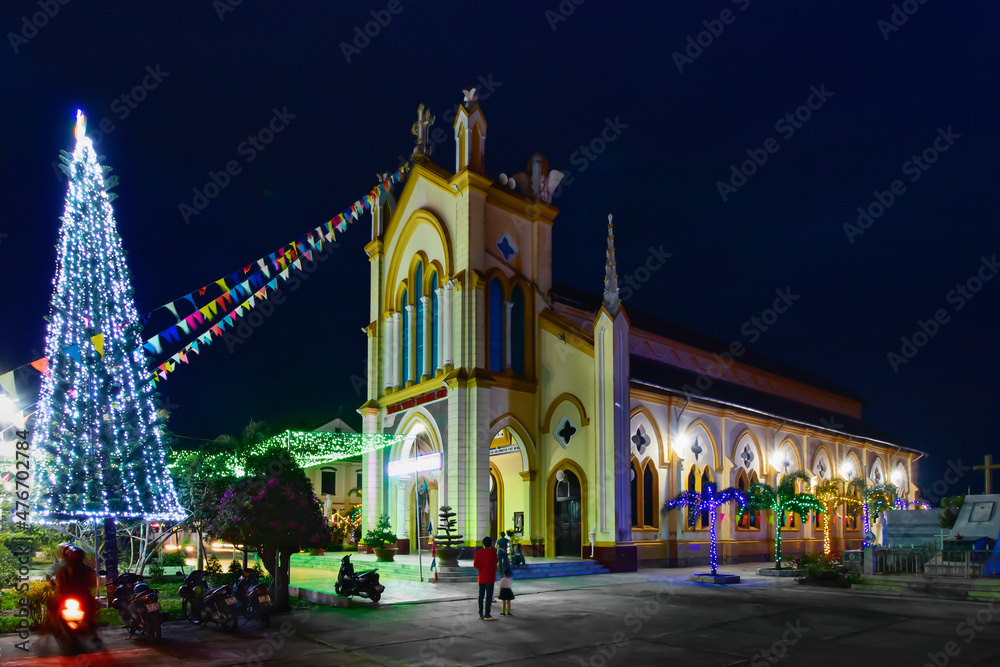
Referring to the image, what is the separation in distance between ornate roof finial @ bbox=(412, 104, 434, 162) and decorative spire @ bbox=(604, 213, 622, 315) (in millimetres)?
8369

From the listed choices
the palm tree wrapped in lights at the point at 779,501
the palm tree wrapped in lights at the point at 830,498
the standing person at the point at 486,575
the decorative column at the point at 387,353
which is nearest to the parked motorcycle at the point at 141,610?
the standing person at the point at 486,575

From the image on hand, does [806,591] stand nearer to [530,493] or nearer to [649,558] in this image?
[649,558]

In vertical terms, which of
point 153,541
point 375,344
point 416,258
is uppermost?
point 416,258

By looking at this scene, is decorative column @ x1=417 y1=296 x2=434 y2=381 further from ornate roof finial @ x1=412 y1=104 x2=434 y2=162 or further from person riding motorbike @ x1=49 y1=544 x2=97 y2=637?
person riding motorbike @ x1=49 y1=544 x2=97 y2=637

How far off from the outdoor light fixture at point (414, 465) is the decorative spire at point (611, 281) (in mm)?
7844

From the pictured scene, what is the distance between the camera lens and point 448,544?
23.4 m

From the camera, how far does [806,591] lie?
19938mm

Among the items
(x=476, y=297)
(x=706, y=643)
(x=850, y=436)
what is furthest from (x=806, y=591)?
(x=850, y=436)

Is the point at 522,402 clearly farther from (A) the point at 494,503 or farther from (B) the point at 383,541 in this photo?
(B) the point at 383,541

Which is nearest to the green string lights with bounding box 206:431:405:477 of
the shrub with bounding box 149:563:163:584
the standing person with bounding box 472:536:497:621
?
the shrub with bounding box 149:563:163:584

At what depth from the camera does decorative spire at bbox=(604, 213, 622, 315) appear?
25.6 meters

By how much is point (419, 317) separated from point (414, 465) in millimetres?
5736

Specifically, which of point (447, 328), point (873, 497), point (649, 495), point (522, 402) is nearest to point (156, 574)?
point (447, 328)

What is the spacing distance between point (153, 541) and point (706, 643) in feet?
45.2
